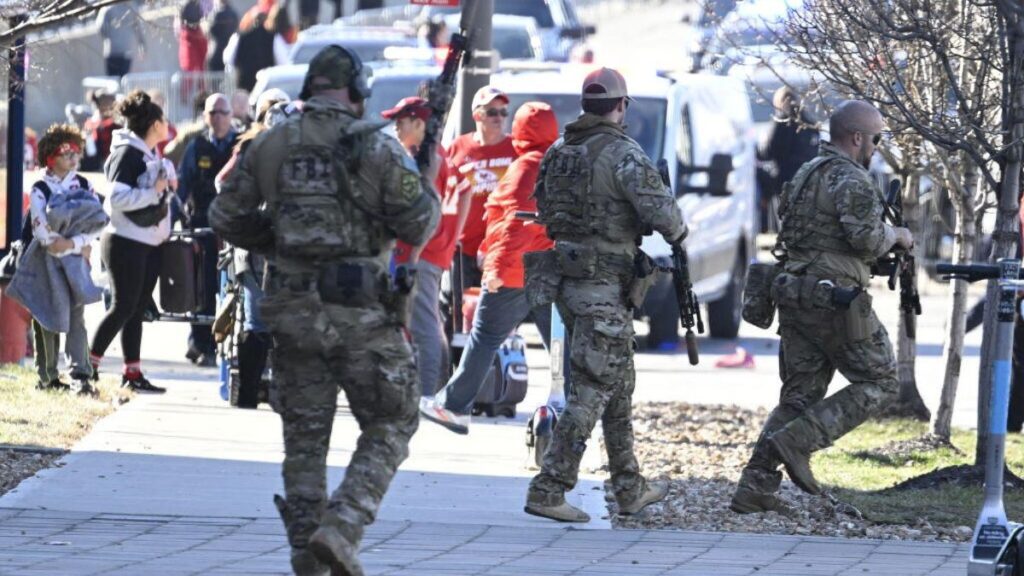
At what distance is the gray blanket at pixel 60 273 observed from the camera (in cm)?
1175

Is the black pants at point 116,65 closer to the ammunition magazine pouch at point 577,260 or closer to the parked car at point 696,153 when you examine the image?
the parked car at point 696,153

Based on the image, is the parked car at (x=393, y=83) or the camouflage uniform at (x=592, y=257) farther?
the parked car at (x=393, y=83)

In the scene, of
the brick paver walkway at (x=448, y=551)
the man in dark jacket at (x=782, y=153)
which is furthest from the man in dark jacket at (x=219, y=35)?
the brick paver walkway at (x=448, y=551)

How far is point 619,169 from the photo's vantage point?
8500mm

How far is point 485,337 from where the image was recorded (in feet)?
35.3

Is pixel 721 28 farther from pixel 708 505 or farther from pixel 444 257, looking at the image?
pixel 708 505

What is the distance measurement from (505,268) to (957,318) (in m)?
2.64

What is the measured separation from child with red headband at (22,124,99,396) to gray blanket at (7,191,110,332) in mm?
47

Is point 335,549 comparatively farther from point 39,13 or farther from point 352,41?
point 352,41

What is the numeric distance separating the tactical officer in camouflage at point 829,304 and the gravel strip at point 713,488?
168 mm

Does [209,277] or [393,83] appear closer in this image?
[209,277]

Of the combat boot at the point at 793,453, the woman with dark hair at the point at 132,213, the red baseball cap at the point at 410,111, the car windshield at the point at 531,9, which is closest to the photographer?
the combat boot at the point at 793,453

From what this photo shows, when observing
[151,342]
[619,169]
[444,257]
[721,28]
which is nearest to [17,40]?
[444,257]

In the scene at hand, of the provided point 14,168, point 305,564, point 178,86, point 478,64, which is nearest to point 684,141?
point 478,64
